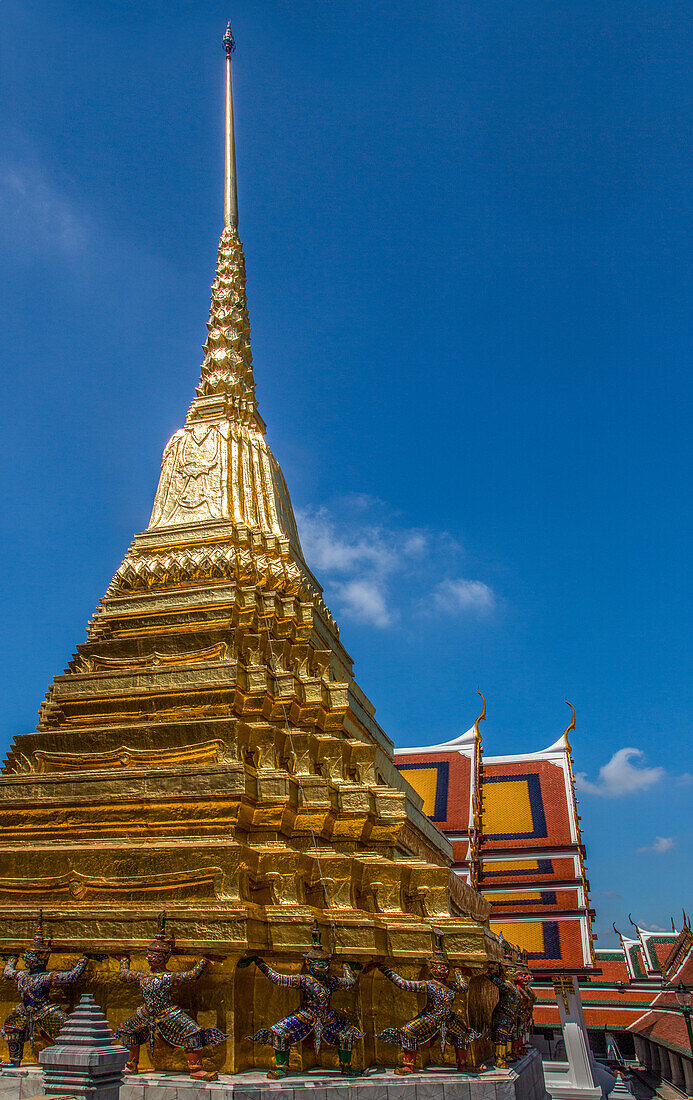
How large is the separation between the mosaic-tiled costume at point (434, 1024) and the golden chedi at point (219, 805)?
1.48 ft

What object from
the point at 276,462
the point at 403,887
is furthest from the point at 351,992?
the point at 276,462

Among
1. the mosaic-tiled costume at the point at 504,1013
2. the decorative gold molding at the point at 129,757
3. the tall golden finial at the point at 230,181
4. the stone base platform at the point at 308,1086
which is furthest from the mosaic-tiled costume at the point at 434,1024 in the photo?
the tall golden finial at the point at 230,181

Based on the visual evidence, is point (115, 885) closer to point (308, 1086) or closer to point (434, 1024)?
point (308, 1086)

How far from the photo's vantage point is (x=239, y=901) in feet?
29.3

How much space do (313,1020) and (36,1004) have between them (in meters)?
3.08

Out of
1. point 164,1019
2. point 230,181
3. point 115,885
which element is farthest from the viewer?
point 230,181

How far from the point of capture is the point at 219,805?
985 centimetres

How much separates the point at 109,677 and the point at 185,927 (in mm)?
4302

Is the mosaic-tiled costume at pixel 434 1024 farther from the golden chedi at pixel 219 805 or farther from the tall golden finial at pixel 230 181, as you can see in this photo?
the tall golden finial at pixel 230 181

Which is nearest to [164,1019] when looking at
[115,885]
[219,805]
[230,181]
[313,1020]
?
[313,1020]

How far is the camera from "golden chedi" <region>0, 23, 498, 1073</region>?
9.01m

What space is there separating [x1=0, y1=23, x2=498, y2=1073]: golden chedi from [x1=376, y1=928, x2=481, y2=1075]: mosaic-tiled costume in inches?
17.8

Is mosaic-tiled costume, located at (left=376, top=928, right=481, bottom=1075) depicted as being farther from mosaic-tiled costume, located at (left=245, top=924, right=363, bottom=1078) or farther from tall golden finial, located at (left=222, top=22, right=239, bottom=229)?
tall golden finial, located at (left=222, top=22, right=239, bottom=229)

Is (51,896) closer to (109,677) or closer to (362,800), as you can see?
(109,677)
